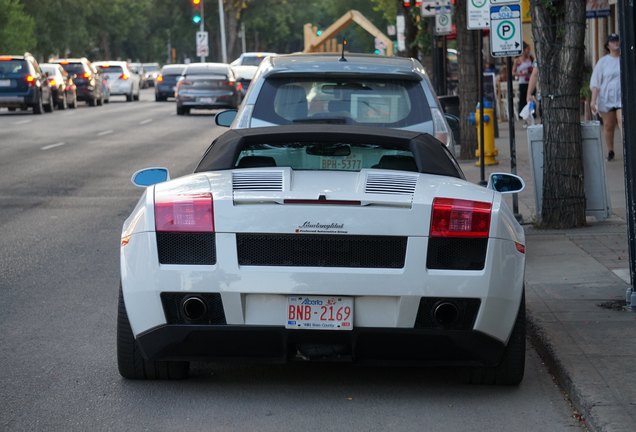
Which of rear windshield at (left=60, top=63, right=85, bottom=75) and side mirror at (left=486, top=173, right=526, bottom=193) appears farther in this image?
rear windshield at (left=60, top=63, right=85, bottom=75)

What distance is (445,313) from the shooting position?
6273mm

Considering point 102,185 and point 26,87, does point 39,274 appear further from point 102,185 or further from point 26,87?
point 26,87

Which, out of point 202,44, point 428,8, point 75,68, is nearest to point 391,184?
point 428,8

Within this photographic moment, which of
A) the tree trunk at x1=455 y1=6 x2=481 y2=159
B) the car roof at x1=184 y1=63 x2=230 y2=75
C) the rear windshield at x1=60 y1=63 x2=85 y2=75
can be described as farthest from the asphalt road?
the rear windshield at x1=60 y1=63 x2=85 y2=75

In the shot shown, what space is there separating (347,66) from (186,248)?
142 inches

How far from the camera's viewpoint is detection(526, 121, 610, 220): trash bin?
13.1 metres

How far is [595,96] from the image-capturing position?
19516 millimetres

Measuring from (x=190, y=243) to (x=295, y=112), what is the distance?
3399mm

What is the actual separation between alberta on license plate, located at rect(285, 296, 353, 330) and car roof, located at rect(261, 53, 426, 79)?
11.5 feet

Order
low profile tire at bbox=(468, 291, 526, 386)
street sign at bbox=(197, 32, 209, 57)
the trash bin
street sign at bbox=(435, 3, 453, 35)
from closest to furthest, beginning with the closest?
low profile tire at bbox=(468, 291, 526, 386) → the trash bin → street sign at bbox=(435, 3, 453, 35) → street sign at bbox=(197, 32, 209, 57)

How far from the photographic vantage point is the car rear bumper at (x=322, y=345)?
6285mm

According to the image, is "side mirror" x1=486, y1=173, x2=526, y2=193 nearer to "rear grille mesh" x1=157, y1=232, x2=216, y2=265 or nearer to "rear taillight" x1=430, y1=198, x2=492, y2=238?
"rear taillight" x1=430, y1=198, x2=492, y2=238

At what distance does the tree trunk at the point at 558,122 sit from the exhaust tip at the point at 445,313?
22.2 feet

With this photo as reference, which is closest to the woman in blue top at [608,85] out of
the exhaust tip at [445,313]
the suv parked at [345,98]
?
the suv parked at [345,98]
